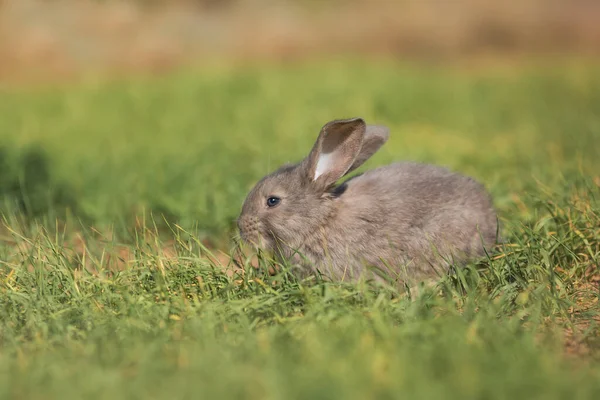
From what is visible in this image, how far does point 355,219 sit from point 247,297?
0.91m

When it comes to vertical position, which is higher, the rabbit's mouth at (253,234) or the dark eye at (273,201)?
the dark eye at (273,201)

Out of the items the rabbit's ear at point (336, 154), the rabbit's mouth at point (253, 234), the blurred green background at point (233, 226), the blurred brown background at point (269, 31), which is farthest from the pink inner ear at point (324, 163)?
the blurred brown background at point (269, 31)

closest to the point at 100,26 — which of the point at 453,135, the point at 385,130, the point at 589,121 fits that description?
the point at 453,135

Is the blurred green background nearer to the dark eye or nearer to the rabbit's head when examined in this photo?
the rabbit's head

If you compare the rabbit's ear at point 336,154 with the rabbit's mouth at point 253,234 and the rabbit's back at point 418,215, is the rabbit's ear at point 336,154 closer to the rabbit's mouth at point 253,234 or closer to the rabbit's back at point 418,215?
the rabbit's back at point 418,215

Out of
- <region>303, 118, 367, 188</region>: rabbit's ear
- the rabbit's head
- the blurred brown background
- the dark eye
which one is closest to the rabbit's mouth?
the rabbit's head

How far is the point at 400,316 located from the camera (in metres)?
3.38

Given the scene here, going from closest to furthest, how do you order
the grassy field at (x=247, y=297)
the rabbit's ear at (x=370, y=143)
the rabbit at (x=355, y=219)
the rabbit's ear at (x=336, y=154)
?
1. the grassy field at (x=247, y=297)
2. the rabbit at (x=355, y=219)
3. the rabbit's ear at (x=336, y=154)
4. the rabbit's ear at (x=370, y=143)

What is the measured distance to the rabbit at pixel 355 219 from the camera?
416cm

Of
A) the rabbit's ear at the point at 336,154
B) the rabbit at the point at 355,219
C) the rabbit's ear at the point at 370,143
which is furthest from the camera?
the rabbit's ear at the point at 370,143

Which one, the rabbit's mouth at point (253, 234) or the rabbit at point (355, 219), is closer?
the rabbit at point (355, 219)

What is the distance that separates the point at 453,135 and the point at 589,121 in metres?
1.66

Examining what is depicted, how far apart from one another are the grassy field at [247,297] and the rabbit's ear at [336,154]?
2.24 ft

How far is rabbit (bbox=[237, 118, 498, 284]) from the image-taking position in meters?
4.16
